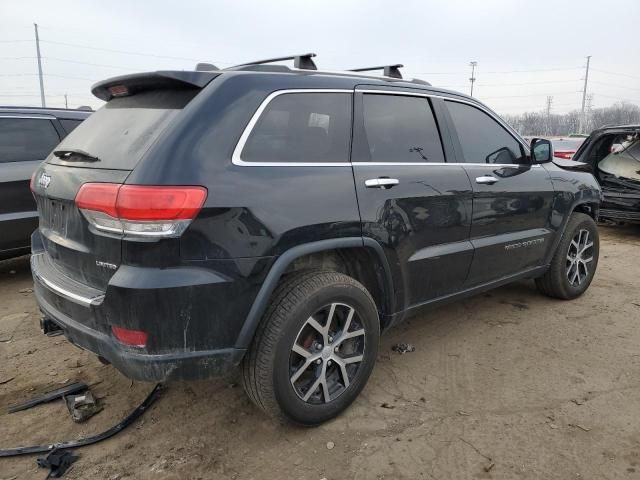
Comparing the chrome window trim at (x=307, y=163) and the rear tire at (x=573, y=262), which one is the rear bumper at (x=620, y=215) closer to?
the rear tire at (x=573, y=262)

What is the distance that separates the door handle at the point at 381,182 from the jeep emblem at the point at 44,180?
5.63 feet

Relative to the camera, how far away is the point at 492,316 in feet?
14.1

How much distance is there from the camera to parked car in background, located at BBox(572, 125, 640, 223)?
295 inches

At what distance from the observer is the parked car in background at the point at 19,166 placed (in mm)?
4840

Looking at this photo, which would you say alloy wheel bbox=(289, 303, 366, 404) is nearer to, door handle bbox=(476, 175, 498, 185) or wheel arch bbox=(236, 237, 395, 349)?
wheel arch bbox=(236, 237, 395, 349)

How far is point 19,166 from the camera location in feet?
16.2

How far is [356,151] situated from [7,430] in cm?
245

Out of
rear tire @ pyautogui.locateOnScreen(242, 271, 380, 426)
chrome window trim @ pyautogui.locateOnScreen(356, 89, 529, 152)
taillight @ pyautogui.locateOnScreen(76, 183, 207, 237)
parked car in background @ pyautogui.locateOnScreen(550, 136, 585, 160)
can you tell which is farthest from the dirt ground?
parked car in background @ pyautogui.locateOnScreen(550, 136, 585, 160)

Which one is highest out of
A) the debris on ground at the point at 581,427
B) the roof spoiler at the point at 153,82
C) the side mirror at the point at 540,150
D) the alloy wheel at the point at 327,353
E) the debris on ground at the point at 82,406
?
the roof spoiler at the point at 153,82

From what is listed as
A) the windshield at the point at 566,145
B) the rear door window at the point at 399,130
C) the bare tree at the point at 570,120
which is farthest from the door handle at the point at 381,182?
the bare tree at the point at 570,120

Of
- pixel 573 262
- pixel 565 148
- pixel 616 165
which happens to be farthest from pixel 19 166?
pixel 565 148

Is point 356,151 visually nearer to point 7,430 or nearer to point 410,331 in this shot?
point 410,331

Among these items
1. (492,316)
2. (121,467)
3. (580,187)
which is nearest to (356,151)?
(121,467)

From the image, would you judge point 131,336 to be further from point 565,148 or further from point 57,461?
point 565,148
